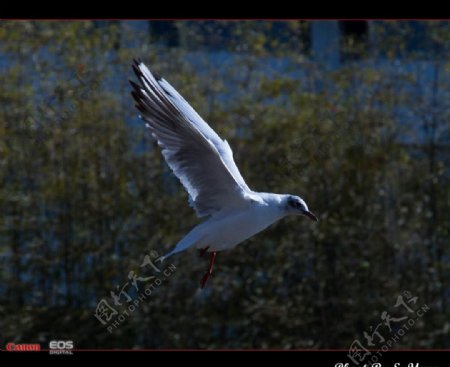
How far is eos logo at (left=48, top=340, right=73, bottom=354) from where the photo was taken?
19.8 feet

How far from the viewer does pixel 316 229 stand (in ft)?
21.4

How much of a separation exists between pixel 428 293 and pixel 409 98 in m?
1.13

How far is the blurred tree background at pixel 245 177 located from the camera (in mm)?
6375

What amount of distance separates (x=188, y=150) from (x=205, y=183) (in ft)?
0.45

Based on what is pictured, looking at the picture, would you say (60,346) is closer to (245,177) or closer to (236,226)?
(245,177)

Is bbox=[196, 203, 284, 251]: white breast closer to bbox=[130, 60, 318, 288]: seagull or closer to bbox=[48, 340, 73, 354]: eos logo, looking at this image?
bbox=[130, 60, 318, 288]: seagull

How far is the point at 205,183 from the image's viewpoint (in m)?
4.15

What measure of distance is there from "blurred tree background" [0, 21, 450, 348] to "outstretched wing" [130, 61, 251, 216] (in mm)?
2153

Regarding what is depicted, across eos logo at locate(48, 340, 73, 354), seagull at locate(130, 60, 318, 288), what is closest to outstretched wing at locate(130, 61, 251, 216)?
seagull at locate(130, 60, 318, 288)

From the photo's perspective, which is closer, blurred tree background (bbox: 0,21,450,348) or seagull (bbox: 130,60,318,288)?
seagull (bbox: 130,60,318,288)

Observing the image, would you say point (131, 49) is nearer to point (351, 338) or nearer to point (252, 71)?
point (252, 71)

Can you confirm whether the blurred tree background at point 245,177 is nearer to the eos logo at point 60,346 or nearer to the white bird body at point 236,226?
the eos logo at point 60,346

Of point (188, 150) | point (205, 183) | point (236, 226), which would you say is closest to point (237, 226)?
point (236, 226)

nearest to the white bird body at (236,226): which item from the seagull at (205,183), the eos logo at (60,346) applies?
the seagull at (205,183)
